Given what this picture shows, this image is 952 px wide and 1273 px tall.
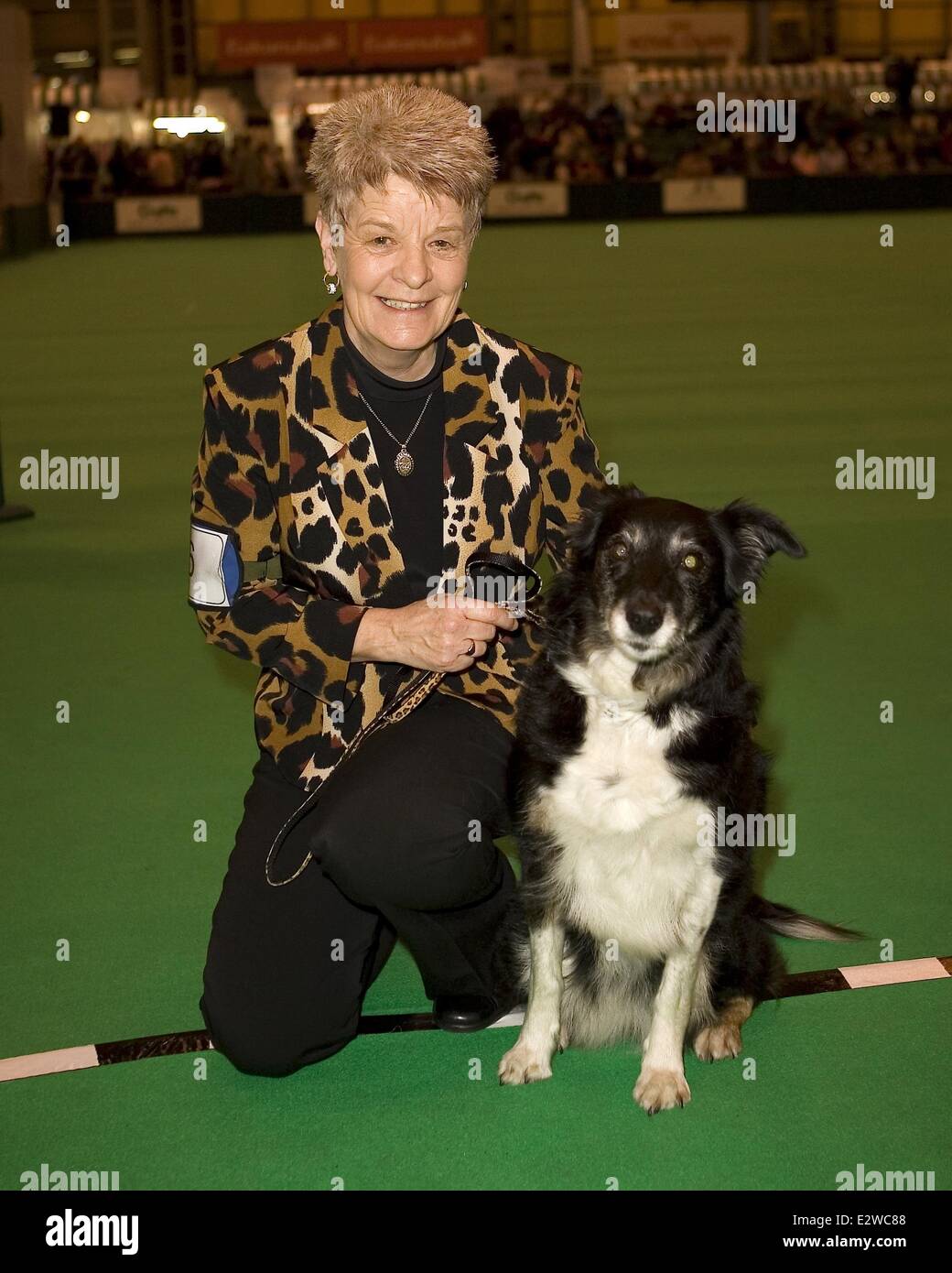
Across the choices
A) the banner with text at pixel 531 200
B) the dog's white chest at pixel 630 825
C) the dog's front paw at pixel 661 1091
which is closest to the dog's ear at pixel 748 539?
the dog's white chest at pixel 630 825

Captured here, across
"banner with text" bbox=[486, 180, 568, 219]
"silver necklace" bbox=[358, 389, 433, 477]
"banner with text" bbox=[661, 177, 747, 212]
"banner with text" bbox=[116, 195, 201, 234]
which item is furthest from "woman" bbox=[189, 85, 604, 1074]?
"banner with text" bbox=[116, 195, 201, 234]

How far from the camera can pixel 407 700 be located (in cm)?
336

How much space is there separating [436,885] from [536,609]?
680 millimetres

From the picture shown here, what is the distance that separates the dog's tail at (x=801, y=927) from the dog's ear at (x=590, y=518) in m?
1.13

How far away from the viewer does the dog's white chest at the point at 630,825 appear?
9.83ft

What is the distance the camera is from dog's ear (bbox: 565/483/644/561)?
3.07 m

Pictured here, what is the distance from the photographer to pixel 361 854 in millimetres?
3096

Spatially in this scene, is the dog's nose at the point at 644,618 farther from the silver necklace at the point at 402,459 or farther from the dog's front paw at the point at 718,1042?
the dog's front paw at the point at 718,1042

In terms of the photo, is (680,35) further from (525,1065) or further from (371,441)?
(525,1065)

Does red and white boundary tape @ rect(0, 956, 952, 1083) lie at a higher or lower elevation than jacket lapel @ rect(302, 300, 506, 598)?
lower

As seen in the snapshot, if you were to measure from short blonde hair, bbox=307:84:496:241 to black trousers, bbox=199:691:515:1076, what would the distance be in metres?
1.12

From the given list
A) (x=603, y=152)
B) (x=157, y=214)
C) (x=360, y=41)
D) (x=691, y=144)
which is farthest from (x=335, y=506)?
(x=360, y=41)

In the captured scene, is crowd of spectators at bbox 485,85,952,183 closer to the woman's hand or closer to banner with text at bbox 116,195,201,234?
banner with text at bbox 116,195,201,234

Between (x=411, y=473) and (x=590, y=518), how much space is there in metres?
0.49
